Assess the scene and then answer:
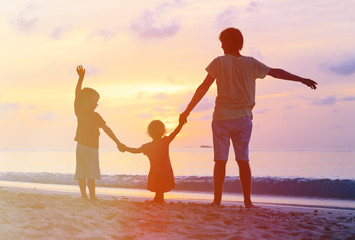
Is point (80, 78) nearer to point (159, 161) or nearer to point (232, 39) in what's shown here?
point (159, 161)

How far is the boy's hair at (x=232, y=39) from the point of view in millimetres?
5652

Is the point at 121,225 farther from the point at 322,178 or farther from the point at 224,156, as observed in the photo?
the point at 322,178

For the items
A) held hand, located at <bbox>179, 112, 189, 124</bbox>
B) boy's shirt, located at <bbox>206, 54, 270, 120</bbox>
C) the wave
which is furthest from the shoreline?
boy's shirt, located at <bbox>206, 54, 270, 120</bbox>

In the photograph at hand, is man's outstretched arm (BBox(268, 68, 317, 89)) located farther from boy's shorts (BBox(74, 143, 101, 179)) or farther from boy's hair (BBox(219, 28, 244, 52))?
boy's shorts (BBox(74, 143, 101, 179))

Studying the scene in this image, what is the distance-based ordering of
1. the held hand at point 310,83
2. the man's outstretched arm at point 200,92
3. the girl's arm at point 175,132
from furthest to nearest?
the girl's arm at point 175,132 → the man's outstretched arm at point 200,92 → the held hand at point 310,83

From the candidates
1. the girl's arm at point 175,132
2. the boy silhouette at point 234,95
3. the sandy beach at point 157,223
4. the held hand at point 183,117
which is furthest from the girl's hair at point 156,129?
the sandy beach at point 157,223

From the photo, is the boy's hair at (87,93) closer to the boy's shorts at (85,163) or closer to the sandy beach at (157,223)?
the boy's shorts at (85,163)

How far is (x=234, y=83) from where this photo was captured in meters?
5.56

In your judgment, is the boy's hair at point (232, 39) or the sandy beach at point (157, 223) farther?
the boy's hair at point (232, 39)

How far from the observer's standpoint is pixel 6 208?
17.5 feet

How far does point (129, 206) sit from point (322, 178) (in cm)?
855

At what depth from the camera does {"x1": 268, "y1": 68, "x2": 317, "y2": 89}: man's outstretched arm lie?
5.48 m

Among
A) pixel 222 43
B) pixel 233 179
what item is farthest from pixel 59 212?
pixel 233 179

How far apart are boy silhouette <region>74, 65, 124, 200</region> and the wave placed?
5685 mm
